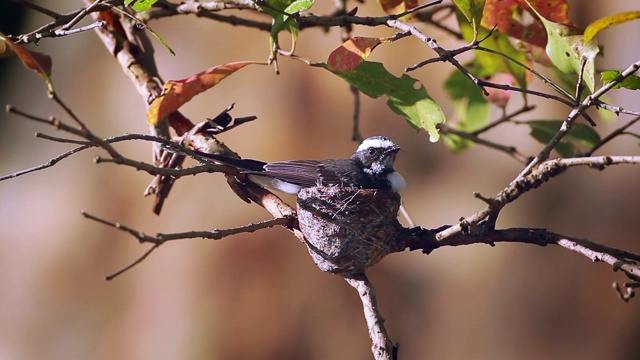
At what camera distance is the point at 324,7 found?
5309mm

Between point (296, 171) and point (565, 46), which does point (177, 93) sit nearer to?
point (296, 171)

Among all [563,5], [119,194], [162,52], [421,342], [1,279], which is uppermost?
[162,52]

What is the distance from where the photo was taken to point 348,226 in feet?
8.59

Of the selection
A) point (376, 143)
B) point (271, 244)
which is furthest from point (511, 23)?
point (271, 244)

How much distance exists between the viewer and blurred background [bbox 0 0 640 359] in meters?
5.11

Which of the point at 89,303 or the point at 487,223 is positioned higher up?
the point at 89,303

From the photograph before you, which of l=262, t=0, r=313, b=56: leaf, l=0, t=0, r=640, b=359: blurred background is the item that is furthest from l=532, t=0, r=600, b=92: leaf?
l=0, t=0, r=640, b=359: blurred background

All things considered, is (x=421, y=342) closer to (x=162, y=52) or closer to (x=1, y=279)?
(x=162, y=52)

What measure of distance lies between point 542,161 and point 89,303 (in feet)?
16.5

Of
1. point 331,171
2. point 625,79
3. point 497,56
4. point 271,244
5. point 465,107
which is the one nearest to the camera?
point 625,79

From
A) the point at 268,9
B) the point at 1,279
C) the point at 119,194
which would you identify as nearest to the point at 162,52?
the point at 119,194

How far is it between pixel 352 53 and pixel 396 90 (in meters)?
0.29

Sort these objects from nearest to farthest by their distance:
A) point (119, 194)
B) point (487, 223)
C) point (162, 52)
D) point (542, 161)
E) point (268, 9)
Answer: point (542, 161)
point (487, 223)
point (268, 9)
point (162, 52)
point (119, 194)


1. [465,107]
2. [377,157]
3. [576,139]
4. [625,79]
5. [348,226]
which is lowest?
[625,79]
